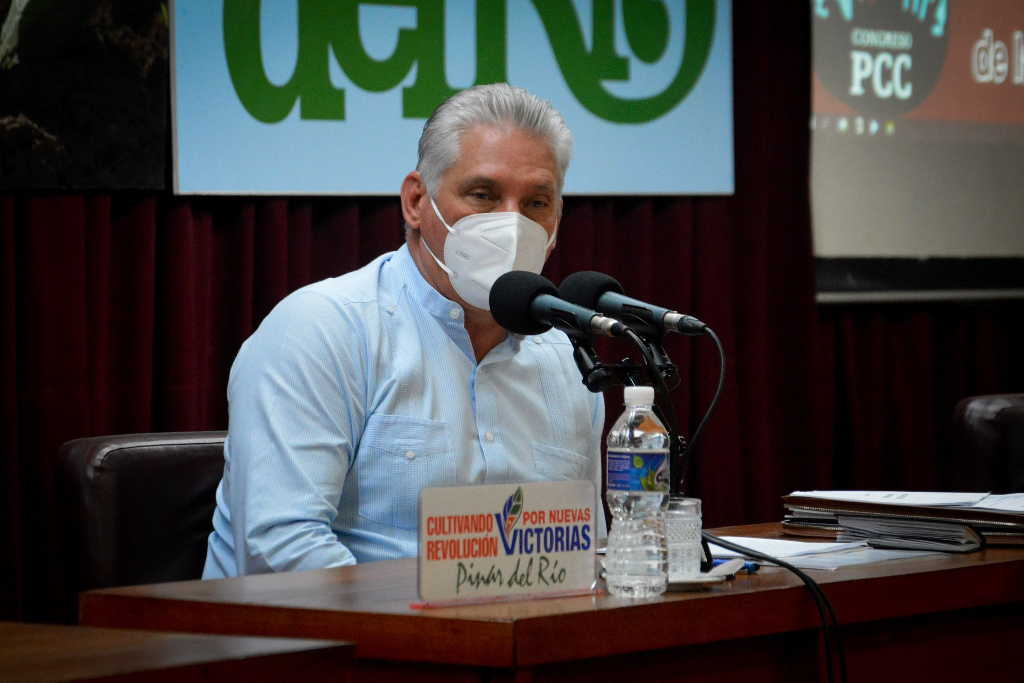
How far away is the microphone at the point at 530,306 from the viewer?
1.37 meters

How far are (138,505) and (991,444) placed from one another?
1590 millimetres

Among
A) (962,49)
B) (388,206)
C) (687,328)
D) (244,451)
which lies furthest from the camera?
(962,49)

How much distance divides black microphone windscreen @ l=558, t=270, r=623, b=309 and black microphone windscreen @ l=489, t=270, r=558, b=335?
17 millimetres

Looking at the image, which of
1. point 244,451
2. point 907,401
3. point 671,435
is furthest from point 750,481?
point 671,435

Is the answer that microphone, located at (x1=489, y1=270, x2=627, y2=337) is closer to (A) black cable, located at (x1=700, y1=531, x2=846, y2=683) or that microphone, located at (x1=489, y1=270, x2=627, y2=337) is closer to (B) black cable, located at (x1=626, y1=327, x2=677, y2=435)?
(B) black cable, located at (x1=626, y1=327, x2=677, y2=435)

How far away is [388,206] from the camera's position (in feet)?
10.6

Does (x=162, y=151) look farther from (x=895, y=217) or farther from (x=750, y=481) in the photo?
(x=895, y=217)

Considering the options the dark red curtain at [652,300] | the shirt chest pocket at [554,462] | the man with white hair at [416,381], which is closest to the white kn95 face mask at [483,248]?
the man with white hair at [416,381]

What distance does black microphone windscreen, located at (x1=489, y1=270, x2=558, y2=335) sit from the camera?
4.71ft

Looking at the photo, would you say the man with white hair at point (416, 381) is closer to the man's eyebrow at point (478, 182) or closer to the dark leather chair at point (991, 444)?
the man's eyebrow at point (478, 182)

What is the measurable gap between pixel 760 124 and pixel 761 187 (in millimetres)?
182

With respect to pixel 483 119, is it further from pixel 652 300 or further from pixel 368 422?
pixel 652 300

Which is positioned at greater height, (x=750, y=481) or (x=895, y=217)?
(x=895, y=217)

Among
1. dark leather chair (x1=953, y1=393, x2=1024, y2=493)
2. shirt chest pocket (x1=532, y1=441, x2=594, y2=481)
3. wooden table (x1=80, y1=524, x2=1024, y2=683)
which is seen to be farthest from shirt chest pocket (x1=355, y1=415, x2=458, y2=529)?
dark leather chair (x1=953, y1=393, x2=1024, y2=493)
